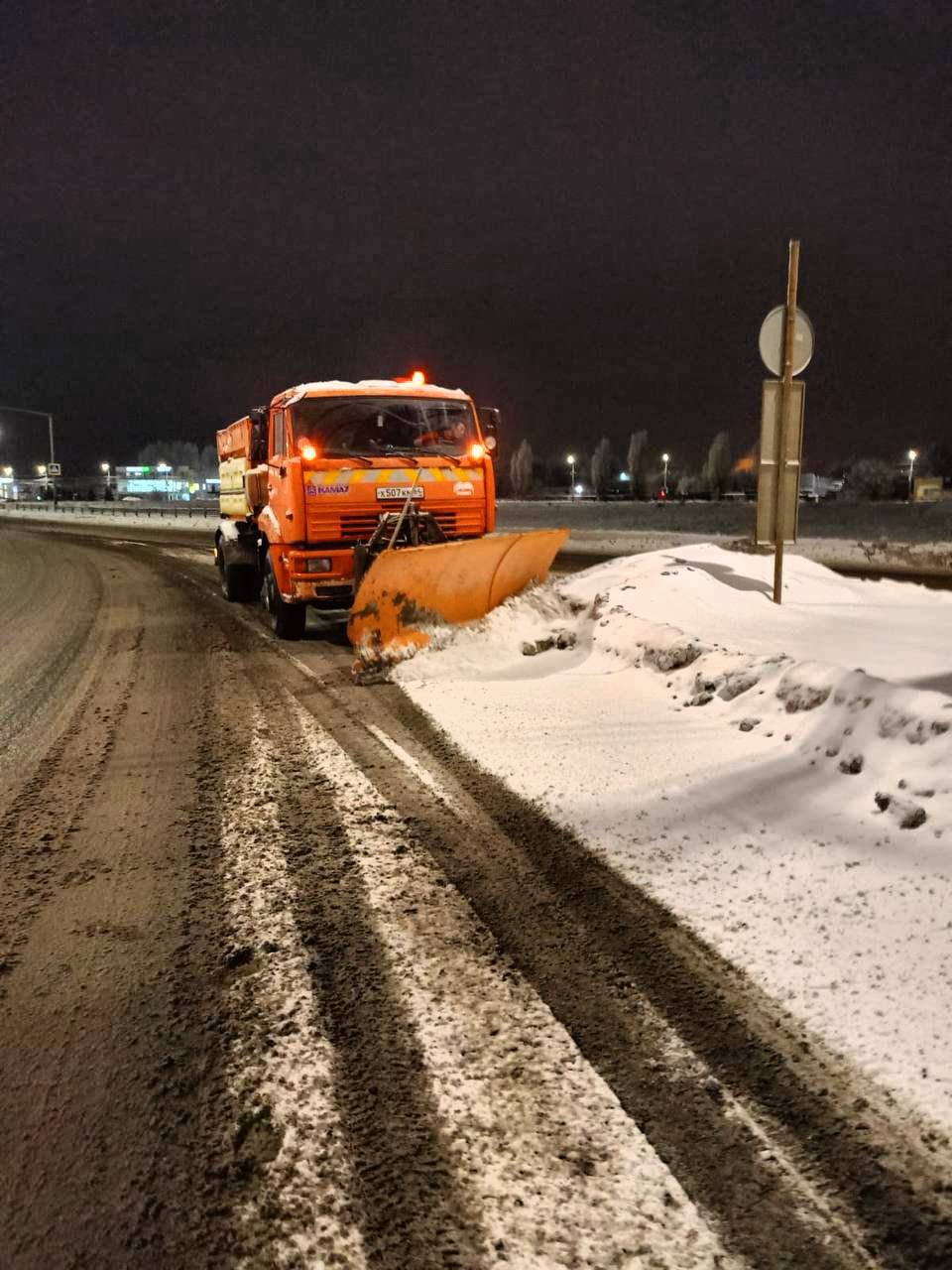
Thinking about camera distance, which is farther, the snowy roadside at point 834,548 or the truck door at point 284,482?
the snowy roadside at point 834,548

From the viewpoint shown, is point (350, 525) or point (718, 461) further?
point (718, 461)

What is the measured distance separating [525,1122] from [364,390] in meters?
8.40

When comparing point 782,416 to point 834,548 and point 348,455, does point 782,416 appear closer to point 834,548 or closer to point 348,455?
point 348,455

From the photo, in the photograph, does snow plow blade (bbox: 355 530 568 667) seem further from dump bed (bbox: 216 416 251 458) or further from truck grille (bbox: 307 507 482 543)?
dump bed (bbox: 216 416 251 458)

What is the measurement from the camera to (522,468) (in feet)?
493

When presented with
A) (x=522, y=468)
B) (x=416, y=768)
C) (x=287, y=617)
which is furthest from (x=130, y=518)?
(x=522, y=468)

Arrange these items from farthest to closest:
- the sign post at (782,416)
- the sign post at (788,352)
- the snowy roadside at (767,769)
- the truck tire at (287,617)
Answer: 1. the truck tire at (287,617)
2. the sign post at (782,416)
3. the sign post at (788,352)
4. the snowy roadside at (767,769)

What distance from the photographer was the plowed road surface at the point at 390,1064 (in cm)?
196

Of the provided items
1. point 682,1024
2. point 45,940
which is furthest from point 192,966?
point 682,1024

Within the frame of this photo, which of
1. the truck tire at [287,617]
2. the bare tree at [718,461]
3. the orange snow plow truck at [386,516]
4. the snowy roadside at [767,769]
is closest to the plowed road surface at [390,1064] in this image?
the snowy roadside at [767,769]

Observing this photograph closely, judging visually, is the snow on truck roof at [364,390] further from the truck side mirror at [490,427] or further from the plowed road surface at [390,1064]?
the plowed road surface at [390,1064]

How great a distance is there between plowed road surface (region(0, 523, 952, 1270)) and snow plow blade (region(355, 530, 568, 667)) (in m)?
3.49

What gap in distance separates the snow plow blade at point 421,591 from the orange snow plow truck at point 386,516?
12 mm

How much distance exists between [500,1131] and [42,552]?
2679 cm
